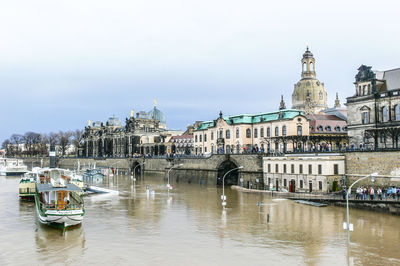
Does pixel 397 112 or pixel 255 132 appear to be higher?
pixel 397 112

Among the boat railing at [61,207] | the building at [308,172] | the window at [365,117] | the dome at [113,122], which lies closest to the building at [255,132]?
the building at [308,172]

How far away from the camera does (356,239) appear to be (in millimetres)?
37375

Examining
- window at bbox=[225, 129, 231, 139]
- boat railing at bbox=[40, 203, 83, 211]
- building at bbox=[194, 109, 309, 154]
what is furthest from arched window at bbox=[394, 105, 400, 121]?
boat railing at bbox=[40, 203, 83, 211]

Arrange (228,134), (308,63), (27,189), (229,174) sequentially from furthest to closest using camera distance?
1. (308,63)
2. (228,134)
3. (229,174)
4. (27,189)

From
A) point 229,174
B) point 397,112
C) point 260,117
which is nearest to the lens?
point 397,112

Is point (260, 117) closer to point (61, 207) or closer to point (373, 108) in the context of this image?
point (373, 108)

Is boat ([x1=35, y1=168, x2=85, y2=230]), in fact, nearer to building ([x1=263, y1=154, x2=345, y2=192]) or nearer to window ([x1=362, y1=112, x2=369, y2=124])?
building ([x1=263, y1=154, x2=345, y2=192])

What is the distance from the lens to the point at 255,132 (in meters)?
93.0

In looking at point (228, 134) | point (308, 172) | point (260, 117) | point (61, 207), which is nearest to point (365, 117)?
point (308, 172)

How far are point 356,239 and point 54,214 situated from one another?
2888 centimetres

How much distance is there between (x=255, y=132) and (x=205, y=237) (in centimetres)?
5664

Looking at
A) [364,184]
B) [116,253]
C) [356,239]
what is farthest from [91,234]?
[364,184]

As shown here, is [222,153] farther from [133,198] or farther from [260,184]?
[133,198]

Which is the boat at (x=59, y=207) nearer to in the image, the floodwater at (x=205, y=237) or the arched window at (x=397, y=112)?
the floodwater at (x=205, y=237)
